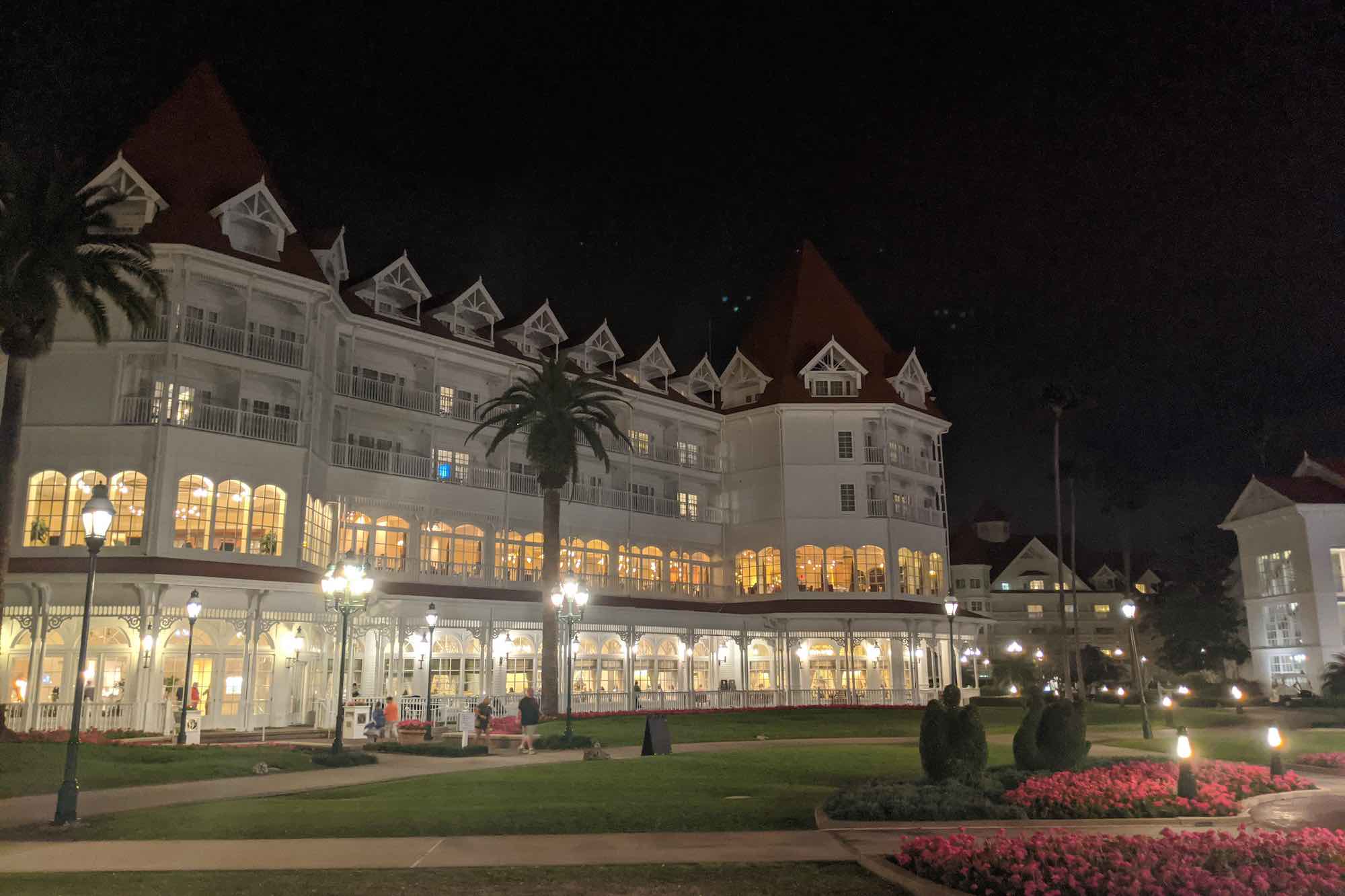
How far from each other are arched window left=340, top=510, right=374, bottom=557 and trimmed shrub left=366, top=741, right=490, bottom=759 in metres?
13.1

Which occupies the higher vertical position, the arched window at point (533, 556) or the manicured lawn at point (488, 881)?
the arched window at point (533, 556)

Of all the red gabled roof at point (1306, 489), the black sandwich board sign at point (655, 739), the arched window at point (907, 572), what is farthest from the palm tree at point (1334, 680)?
the black sandwich board sign at point (655, 739)

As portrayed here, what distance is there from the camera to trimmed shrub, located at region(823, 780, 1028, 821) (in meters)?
14.4

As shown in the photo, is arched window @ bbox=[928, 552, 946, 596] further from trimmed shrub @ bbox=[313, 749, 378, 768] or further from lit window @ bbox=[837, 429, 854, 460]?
trimmed shrub @ bbox=[313, 749, 378, 768]

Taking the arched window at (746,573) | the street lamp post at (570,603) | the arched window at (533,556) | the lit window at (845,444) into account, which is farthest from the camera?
the arched window at (746,573)

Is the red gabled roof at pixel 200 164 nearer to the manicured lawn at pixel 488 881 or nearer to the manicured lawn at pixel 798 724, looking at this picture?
the manicured lawn at pixel 798 724

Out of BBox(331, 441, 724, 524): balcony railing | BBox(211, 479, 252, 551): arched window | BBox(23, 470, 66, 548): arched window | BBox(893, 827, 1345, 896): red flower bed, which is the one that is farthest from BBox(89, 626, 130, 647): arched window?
BBox(893, 827, 1345, 896): red flower bed

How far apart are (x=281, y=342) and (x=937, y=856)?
31.5 metres

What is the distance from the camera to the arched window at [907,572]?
172 ft

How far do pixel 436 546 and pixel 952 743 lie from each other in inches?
1166

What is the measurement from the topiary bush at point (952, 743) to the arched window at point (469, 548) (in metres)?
28.5

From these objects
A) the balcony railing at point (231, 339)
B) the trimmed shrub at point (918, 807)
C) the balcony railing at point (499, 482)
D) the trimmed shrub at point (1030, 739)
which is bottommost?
the trimmed shrub at point (918, 807)

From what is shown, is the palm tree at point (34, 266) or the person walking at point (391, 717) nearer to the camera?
the palm tree at point (34, 266)

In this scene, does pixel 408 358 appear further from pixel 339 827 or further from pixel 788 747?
pixel 339 827
